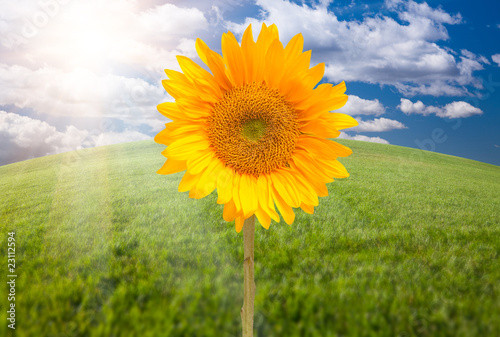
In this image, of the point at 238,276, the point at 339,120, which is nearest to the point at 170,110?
the point at 339,120

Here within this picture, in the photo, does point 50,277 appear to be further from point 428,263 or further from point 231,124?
point 428,263

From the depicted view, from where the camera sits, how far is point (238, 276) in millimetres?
3414

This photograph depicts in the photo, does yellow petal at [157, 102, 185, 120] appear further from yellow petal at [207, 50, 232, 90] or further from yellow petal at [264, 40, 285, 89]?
yellow petal at [264, 40, 285, 89]

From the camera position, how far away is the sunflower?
154 centimetres

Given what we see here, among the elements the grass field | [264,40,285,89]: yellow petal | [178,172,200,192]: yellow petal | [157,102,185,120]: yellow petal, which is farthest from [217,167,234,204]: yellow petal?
the grass field

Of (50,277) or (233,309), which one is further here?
(50,277)

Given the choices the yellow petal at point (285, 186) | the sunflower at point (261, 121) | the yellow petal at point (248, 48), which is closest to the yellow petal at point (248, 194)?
the sunflower at point (261, 121)

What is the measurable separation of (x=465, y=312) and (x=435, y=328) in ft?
1.52

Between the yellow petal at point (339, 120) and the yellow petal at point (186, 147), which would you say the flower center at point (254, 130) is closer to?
the yellow petal at point (186, 147)

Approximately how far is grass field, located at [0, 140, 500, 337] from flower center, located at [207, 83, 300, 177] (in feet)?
5.67

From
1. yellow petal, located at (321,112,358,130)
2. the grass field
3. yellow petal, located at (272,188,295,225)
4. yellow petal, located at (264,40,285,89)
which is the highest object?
yellow petal, located at (264,40,285,89)

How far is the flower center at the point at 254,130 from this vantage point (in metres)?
1.61

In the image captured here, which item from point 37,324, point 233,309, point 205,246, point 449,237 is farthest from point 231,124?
point 449,237

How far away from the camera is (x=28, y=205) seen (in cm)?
719
